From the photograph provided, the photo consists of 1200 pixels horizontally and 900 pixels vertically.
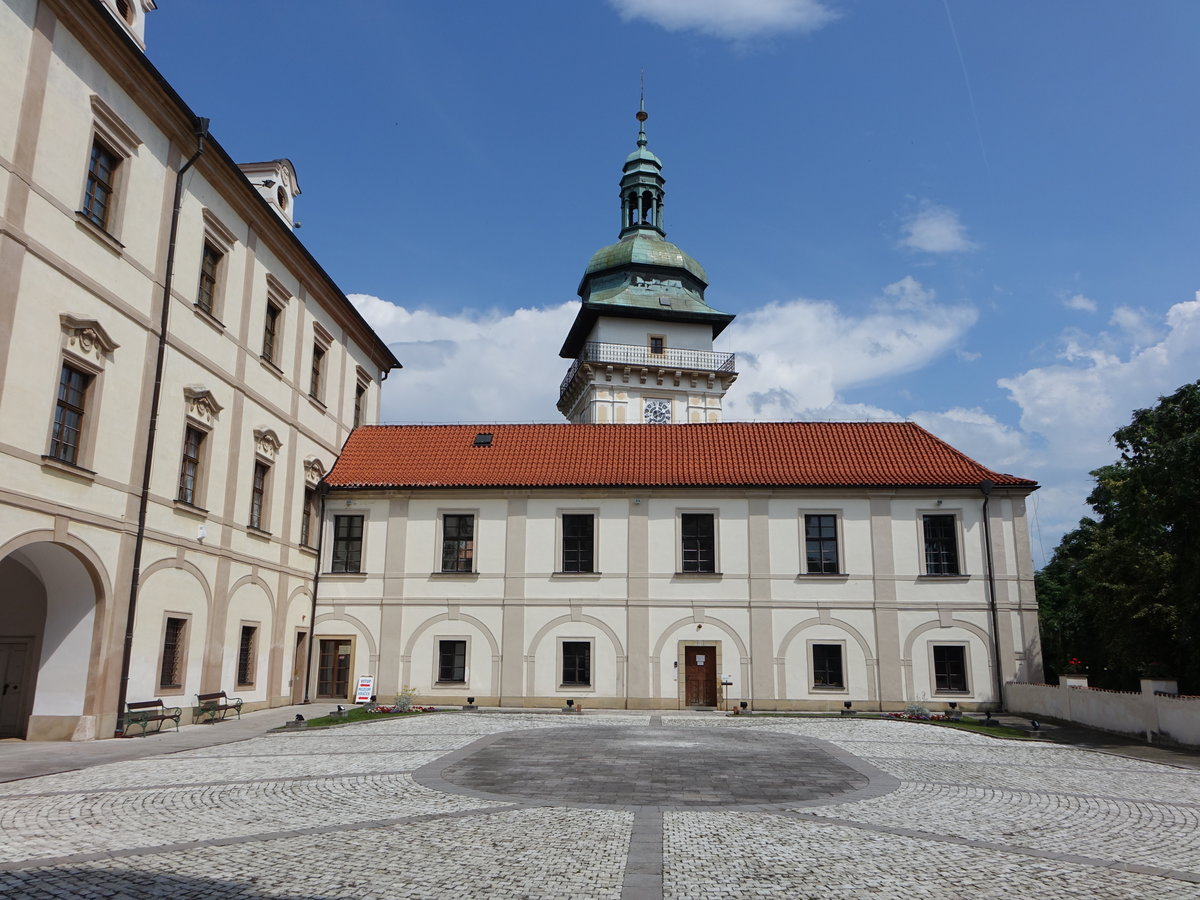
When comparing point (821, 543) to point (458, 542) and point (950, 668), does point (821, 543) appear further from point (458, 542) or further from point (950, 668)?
point (458, 542)

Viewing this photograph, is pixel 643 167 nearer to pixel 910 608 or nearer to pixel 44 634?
pixel 910 608

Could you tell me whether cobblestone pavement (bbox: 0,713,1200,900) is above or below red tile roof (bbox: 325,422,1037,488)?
below

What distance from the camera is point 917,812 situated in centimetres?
1055

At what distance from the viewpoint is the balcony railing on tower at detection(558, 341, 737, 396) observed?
144ft

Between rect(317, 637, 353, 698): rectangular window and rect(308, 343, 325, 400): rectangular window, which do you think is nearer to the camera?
rect(317, 637, 353, 698): rectangular window

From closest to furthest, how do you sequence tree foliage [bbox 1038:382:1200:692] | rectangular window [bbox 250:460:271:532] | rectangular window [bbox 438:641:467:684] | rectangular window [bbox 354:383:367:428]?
1. tree foliage [bbox 1038:382:1200:692]
2. rectangular window [bbox 250:460:271:532]
3. rectangular window [bbox 438:641:467:684]
4. rectangular window [bbox 354:383:367:428]

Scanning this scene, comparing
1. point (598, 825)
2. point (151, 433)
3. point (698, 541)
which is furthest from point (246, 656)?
point (598, 825)

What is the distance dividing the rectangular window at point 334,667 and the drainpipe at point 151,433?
33.0ft

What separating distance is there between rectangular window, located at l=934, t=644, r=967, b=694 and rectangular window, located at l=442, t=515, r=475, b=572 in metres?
14.3

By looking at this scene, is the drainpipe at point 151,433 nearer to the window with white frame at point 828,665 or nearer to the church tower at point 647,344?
the window with white frame at point 828,665

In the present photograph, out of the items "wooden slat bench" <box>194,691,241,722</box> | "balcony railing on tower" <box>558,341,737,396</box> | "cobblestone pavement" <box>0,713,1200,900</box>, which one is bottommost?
"cobblestone pavement" <box>0,713,1200,900</box>

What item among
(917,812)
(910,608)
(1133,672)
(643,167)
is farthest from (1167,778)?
(643,167)

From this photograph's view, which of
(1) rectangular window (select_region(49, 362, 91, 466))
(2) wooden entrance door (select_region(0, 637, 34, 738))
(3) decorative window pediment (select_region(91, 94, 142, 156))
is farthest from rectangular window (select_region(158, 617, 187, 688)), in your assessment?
(3) decorative window pediment (select_region(91, 94, 142, 156))

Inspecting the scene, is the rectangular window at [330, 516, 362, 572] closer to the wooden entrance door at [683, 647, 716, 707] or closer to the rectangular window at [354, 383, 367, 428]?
the rectangular window at [354, 383, 367, 428]
